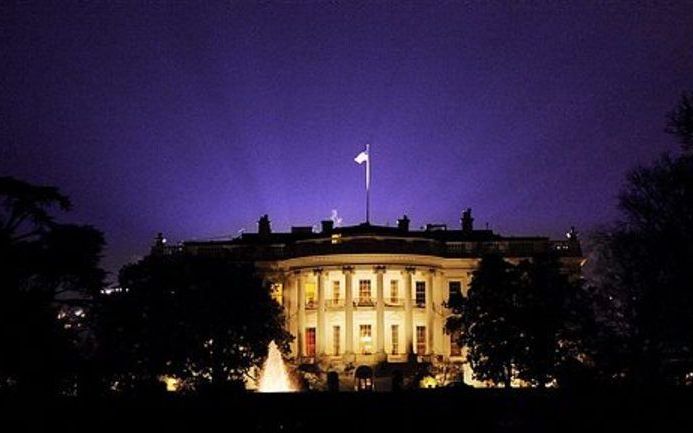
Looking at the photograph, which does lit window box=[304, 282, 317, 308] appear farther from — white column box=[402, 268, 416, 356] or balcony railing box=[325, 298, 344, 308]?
white column box=[402, 268, 416, 356]

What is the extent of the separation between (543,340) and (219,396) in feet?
93.5

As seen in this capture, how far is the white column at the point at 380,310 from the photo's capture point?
75250mm

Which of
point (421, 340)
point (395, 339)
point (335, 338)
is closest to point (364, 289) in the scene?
point (335, 338)

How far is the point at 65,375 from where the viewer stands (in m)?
17.7

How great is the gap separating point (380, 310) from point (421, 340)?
14.2 ft

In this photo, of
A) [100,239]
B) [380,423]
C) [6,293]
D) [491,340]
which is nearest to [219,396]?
[380,423]

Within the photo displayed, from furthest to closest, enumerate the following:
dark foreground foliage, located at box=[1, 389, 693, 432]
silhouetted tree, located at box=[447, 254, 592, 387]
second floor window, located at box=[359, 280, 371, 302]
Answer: second floor window, located at box=[359, 280, 371, 302]
silhouetted tree, located at box=[447, 254, 592, 387]
dark foreground foliage, located at box=[1, 389, 693, 432]

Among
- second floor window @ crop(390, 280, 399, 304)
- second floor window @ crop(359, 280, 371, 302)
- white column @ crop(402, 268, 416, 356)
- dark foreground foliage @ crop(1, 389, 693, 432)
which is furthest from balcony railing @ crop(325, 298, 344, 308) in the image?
dark foreground foliage @ crop(1, 389, 693, 432)

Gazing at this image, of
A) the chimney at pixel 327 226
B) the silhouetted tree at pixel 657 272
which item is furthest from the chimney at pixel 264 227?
the silhouetted tree at pixel 657 272

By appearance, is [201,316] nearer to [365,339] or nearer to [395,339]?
[365,339]

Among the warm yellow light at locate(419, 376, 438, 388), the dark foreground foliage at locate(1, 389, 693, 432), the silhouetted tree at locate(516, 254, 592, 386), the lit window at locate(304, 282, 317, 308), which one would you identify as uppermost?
the lit window at locate(304, 282, 317, 308)

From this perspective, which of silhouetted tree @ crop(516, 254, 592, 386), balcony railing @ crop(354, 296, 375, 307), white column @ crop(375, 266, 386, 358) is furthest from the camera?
balcony railing @ crop(354, 296, 375, 307)

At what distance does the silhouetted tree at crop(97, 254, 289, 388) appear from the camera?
50062mm

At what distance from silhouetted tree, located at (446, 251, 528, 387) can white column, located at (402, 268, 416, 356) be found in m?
15.8
